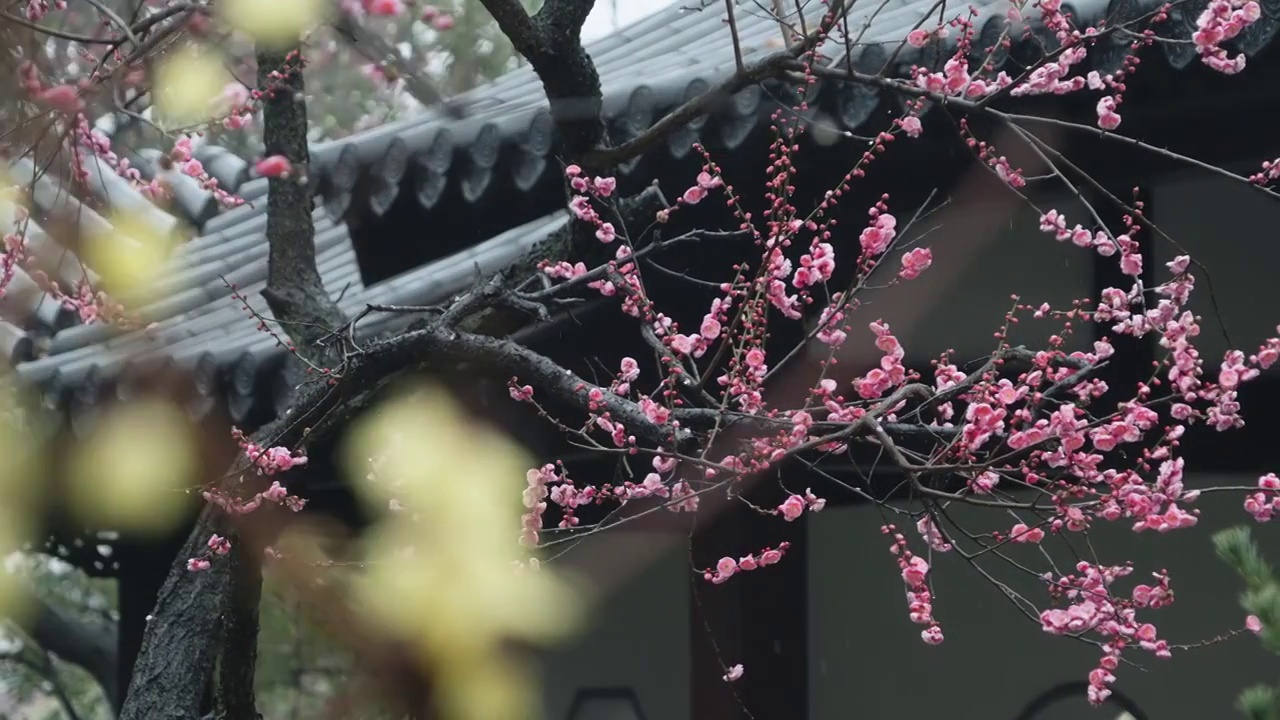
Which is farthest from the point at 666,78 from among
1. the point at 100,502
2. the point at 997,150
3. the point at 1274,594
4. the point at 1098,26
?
the point at 100,502

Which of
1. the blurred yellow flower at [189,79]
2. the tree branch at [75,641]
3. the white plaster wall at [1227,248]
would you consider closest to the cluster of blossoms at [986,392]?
the white plaster wall at [1227,248]

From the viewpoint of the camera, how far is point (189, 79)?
2799mm

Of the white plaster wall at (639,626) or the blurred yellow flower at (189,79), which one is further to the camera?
the white plaster wall at (639,626)

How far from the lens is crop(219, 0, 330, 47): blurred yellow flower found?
2.28 m

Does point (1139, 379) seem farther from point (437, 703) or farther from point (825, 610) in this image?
point (437, 703)

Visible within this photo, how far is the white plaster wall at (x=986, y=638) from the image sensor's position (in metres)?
3.29

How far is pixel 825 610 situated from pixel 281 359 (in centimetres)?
179

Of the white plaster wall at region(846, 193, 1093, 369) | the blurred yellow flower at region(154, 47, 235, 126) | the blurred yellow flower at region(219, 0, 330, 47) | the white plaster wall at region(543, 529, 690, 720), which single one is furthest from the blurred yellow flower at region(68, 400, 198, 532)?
the white plaster wall at region(846, 193, 1093, 369)

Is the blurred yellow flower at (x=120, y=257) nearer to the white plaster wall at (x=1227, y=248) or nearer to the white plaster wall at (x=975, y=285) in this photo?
the white plaster wall at (x=975, y=285)

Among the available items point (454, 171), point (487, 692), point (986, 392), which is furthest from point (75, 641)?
point (986, 392)

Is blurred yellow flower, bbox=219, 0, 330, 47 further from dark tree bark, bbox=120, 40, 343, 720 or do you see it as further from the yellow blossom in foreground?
the yellow blossom in foreground

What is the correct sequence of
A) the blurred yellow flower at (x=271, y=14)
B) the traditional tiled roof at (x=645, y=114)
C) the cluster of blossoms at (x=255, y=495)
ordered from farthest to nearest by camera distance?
1. the cluster of blossoms at (x=255, y=495)
2. the traditional tiled roof at (x=645, y=114)
3. the blurred yellow flower at (x=271, y=14)

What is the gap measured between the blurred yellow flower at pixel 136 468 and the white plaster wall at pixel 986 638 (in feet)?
6.80

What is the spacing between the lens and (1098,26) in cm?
252
